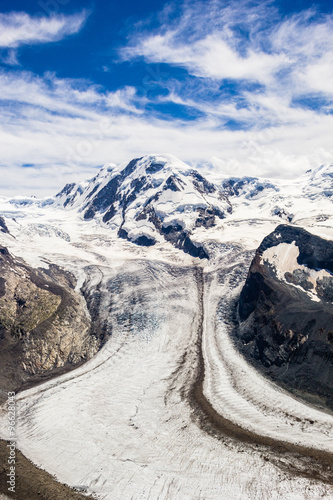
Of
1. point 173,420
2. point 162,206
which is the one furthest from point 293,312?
point 162,206

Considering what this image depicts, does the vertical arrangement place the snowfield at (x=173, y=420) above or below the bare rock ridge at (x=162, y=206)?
below

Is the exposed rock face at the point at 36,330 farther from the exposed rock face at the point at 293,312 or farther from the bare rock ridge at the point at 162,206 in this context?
the bare rock ridge at the point at 162,206

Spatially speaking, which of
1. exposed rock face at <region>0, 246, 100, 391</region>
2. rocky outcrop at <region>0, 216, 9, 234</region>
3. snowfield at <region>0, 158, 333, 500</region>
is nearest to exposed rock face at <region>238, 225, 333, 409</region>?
snowfield at <region>0, 158, 333, 500</region>

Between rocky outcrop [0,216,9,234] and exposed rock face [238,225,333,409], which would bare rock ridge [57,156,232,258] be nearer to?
exposed rock face [238,225,333,409]

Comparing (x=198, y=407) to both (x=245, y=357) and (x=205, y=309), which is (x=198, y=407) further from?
(x=205, y=309)

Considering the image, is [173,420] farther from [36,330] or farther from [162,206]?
[162,206]

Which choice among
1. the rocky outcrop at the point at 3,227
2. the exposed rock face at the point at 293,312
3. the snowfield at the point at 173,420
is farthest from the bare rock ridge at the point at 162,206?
the snowfield at the point at 173,420

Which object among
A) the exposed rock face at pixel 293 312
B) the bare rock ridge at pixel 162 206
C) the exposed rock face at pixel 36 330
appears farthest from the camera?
the bare rock ridge at pixel 162 206

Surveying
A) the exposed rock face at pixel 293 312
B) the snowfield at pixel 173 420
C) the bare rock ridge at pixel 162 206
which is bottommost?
the snowfield at pixel 173 420
